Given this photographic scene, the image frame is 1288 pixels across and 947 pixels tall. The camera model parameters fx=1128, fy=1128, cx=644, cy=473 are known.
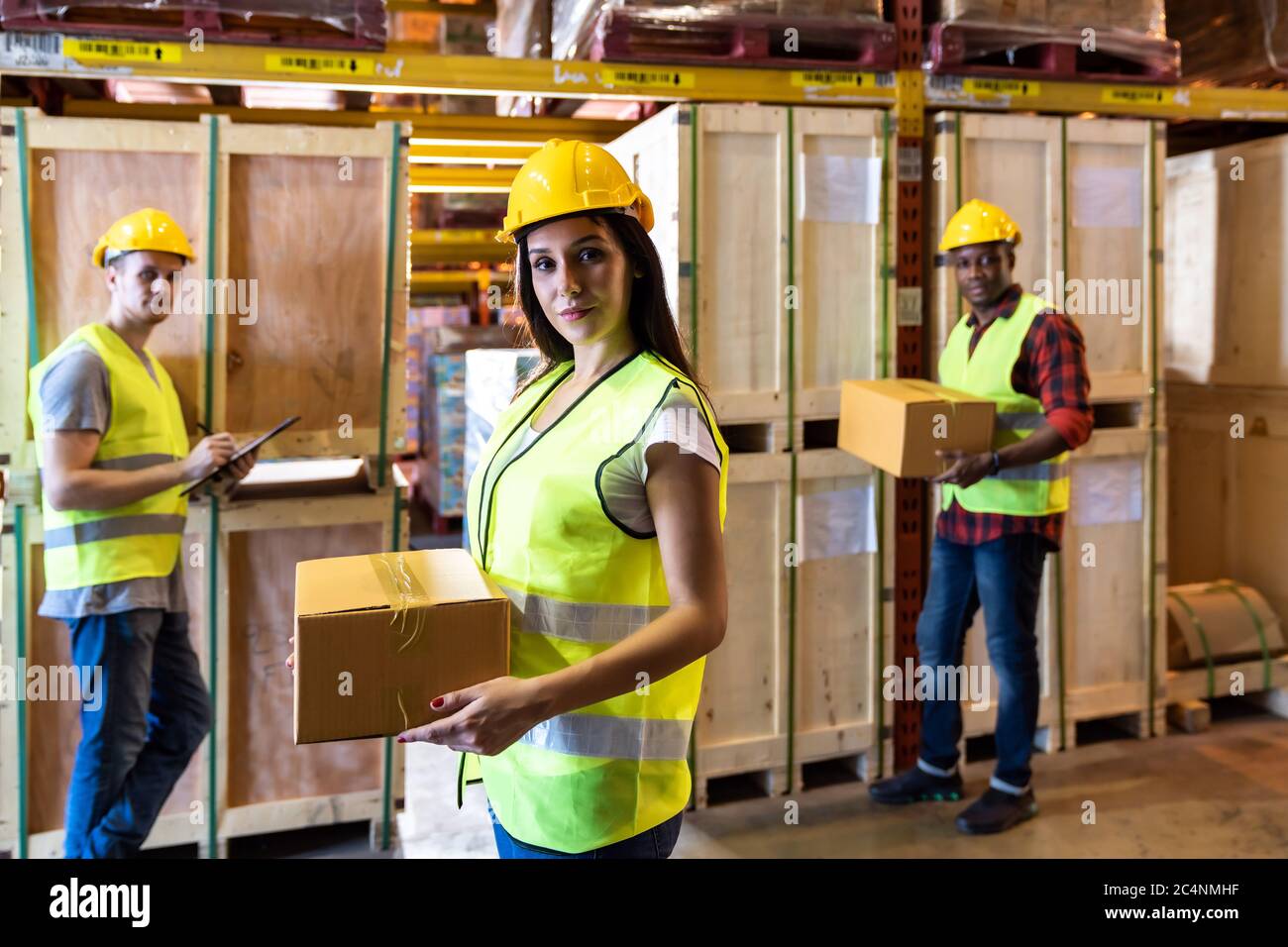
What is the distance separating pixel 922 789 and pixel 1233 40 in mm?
4367

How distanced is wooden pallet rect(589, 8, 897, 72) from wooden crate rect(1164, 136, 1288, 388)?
2488mm

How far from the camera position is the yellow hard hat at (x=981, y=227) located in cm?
457

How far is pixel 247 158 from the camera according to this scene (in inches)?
169

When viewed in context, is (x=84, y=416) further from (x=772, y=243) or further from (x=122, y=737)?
(x=772, y=243)

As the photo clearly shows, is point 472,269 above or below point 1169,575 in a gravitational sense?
above

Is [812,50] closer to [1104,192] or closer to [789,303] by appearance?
[789,303]

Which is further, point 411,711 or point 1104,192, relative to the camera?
point 1104,192

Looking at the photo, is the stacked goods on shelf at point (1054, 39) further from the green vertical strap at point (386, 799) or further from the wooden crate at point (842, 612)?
the green vertical strap at point (386, 799)

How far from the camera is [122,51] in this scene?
422cm

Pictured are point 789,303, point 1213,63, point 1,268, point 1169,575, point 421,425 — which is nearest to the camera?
point 1,268

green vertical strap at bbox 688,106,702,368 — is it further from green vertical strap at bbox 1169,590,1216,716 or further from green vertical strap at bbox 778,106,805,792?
green vertical strap at bbox 1169,590,1216,716

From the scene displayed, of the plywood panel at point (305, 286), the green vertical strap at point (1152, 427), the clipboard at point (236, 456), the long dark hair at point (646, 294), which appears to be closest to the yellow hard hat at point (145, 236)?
the plywood panel at point (305, 286)

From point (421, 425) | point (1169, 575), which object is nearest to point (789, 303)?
point (1169, 575)

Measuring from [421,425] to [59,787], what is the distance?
6158 millimetres
